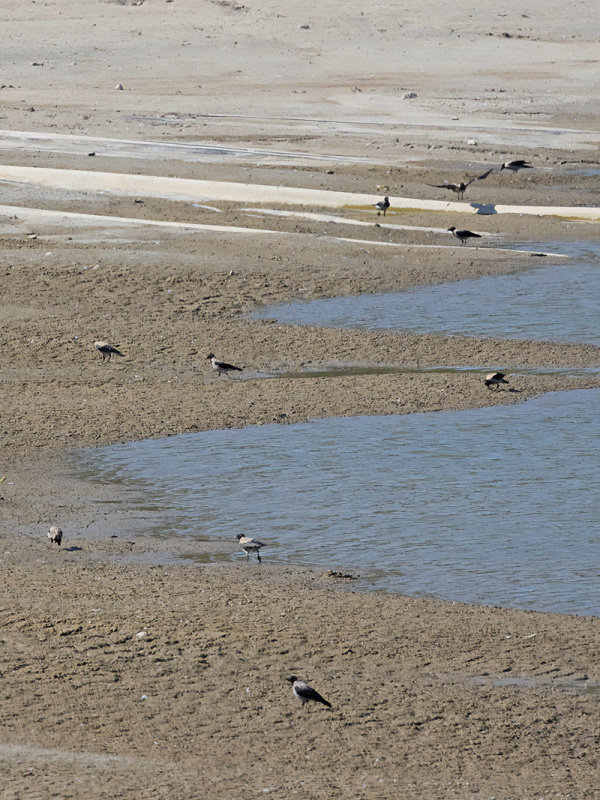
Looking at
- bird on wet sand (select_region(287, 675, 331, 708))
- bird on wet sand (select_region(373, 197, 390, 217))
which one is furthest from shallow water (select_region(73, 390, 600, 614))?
bird on wet sand (select_region(373, 197, 390, 217))

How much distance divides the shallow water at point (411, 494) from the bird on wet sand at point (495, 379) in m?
0.46

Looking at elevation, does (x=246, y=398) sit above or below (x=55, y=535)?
below

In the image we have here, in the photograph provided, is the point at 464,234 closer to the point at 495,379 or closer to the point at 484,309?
the point at 484,309

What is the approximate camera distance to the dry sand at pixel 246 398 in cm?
633

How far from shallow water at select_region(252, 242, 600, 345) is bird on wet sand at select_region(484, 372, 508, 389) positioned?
207 cm

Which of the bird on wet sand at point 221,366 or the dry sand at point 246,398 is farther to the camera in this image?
the bird on wet sand at point 221,366

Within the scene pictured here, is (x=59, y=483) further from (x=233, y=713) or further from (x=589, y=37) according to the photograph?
(x=589, y=37)

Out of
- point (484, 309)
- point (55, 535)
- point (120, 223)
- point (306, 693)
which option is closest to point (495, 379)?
point (484, 309)

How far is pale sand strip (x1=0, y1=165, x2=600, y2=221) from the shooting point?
22.4 metres

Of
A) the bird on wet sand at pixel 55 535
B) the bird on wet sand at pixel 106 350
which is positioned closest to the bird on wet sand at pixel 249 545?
the bird on wet sand at pixel 55 535

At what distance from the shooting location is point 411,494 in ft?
34.7

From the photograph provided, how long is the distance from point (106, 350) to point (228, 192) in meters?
9.53

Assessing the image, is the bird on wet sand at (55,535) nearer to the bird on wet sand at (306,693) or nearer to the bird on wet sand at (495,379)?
the bird on wet sand at (306,693)

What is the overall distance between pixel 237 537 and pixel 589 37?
3847 cm
